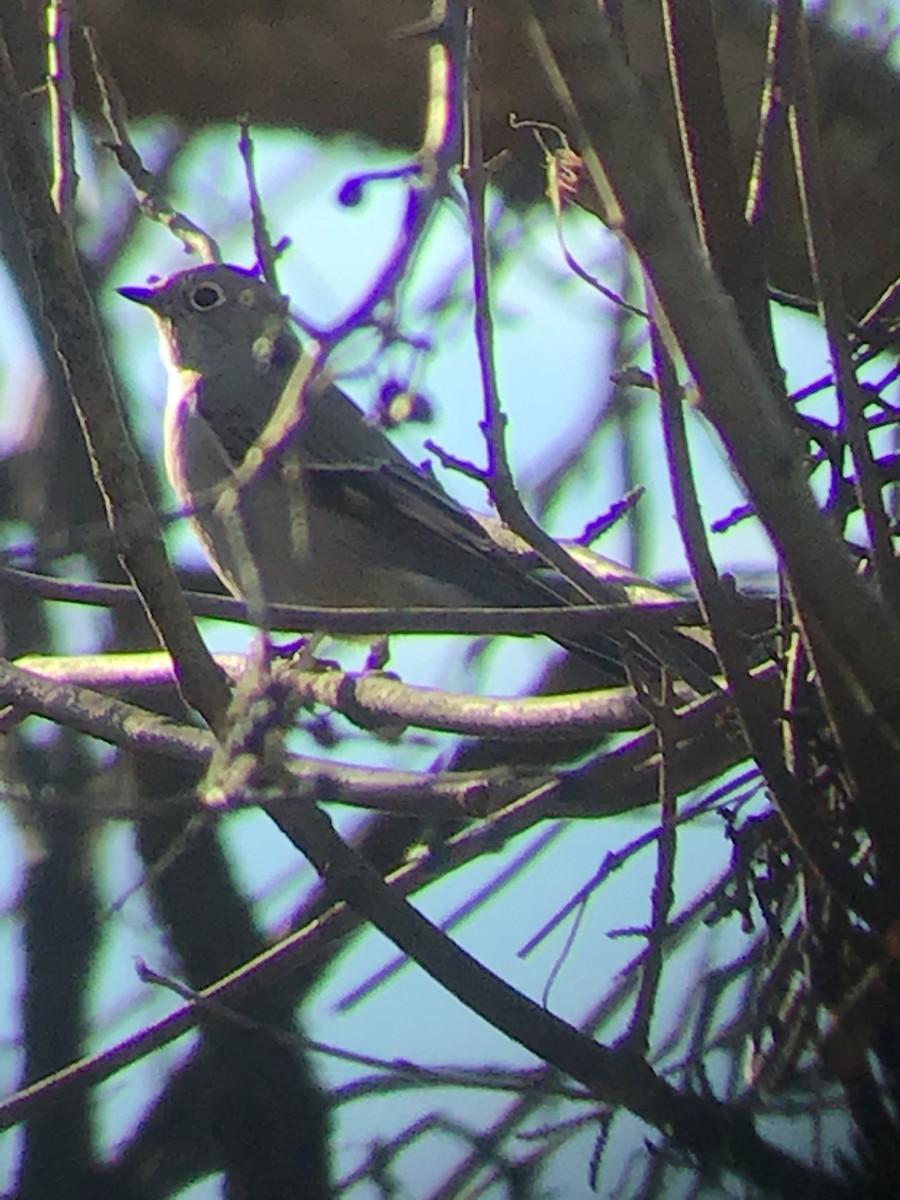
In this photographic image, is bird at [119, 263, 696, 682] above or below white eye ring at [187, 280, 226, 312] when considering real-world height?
below

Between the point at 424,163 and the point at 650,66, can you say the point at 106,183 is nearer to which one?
the point at 650,66

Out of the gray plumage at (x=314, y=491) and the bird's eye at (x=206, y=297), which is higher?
the bird's eye at (x=206, y=297)

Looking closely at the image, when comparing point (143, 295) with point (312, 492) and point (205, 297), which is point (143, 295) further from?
point (312, 492)

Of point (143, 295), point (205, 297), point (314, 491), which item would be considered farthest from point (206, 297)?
point (314, 491)

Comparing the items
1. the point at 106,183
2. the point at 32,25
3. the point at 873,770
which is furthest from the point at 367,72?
the point at 873,770

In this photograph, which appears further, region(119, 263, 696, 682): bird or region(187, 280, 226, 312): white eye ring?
region(187, 280, 226, 312): white eye ring

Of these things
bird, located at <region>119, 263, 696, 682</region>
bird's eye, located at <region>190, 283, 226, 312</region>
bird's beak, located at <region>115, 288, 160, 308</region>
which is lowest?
bird, located at <region>119, 263, 696, 682</region>

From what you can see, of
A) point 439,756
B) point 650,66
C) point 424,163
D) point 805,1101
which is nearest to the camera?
point 424,163
